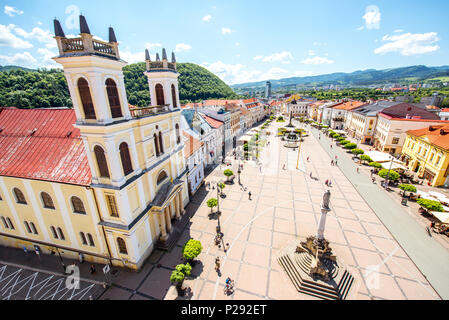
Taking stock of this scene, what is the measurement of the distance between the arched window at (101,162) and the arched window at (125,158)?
1293mm

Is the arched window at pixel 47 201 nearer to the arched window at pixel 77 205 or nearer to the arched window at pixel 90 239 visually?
the arched window at pixel 77 205

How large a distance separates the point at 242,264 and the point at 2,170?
25.3 m

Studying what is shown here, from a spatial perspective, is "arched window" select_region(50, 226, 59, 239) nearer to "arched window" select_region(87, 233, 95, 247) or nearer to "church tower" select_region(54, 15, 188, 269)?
"arched window" select_region(87, 233, 95, 247)

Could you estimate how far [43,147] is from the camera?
66.9ft

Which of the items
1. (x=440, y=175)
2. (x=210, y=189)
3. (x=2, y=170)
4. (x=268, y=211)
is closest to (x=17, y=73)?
(x=2, y=170)

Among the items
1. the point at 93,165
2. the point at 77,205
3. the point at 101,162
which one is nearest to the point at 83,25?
the point at 101,162

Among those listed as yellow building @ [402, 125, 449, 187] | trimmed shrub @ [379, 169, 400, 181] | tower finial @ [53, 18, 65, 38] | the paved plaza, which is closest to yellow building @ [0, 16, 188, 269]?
tower finial @ [53, 18, 65, 38]

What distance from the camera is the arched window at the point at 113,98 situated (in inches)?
608

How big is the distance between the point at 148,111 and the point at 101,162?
6.79 meters

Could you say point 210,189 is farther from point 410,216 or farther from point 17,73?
point 17,73

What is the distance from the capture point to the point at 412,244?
22812 millimetres

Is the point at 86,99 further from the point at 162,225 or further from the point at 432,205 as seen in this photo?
the point at 432,205

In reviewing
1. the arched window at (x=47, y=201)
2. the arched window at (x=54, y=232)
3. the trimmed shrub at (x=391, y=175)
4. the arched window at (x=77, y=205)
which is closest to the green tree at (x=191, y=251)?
the arched window at (x=77, y=205)
